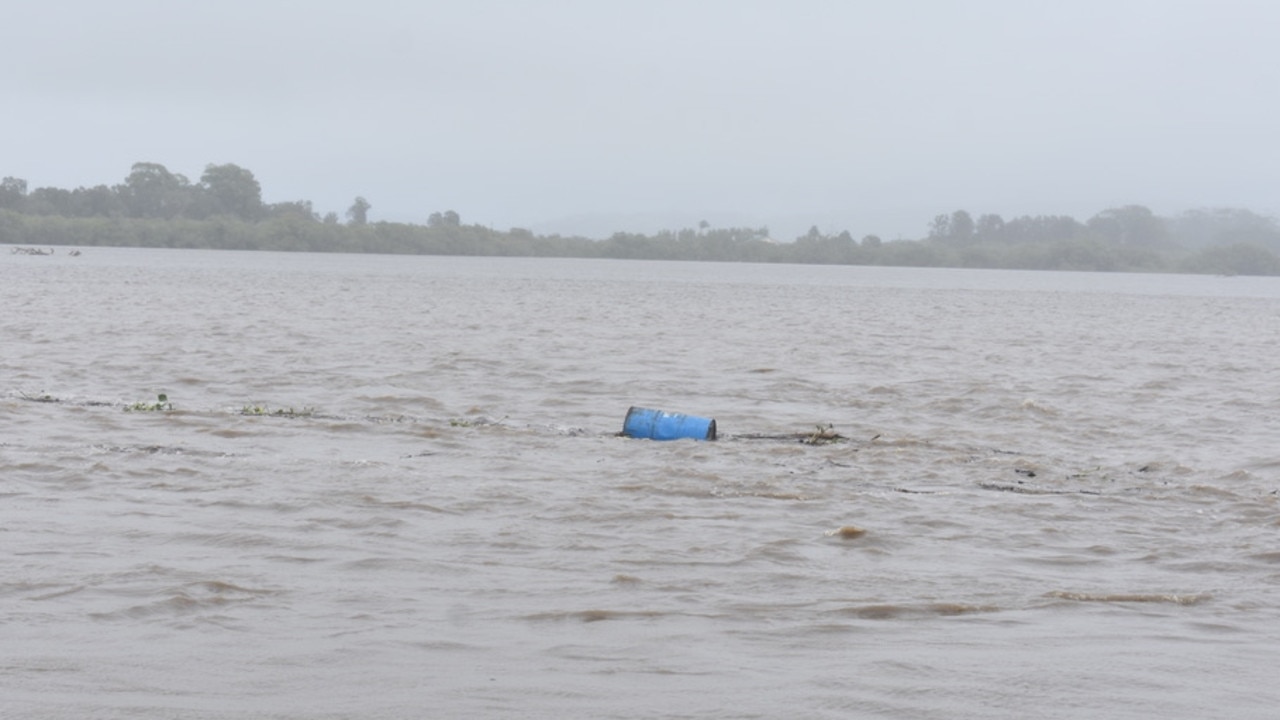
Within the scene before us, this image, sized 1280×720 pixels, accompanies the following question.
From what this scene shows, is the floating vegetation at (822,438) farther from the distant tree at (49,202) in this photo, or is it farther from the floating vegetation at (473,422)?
the distant tree at (49,202)

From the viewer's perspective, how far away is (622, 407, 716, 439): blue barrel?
14141 mm

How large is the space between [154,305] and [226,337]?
14104 mm

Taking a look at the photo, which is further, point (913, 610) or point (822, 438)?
point (822, 438)

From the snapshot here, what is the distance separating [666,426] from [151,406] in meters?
5.46

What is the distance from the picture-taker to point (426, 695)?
19.5 ft

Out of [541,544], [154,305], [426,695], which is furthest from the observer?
[154,305]

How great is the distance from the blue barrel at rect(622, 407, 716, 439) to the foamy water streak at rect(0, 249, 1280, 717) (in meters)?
0.32

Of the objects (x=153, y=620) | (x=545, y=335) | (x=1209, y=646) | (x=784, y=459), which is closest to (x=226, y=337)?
(x=545, y=335)

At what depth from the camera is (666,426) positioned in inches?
557

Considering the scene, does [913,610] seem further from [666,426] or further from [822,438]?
[822,438]

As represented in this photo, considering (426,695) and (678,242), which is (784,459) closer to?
(426,695)

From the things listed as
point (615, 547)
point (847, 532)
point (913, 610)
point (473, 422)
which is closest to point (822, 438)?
point (473, 422)

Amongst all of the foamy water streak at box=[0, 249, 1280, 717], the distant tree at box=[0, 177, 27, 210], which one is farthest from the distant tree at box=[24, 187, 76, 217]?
the foamy water streak at box=[0, 249, 1280, 717]

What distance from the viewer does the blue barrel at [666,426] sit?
1414 centimetres
